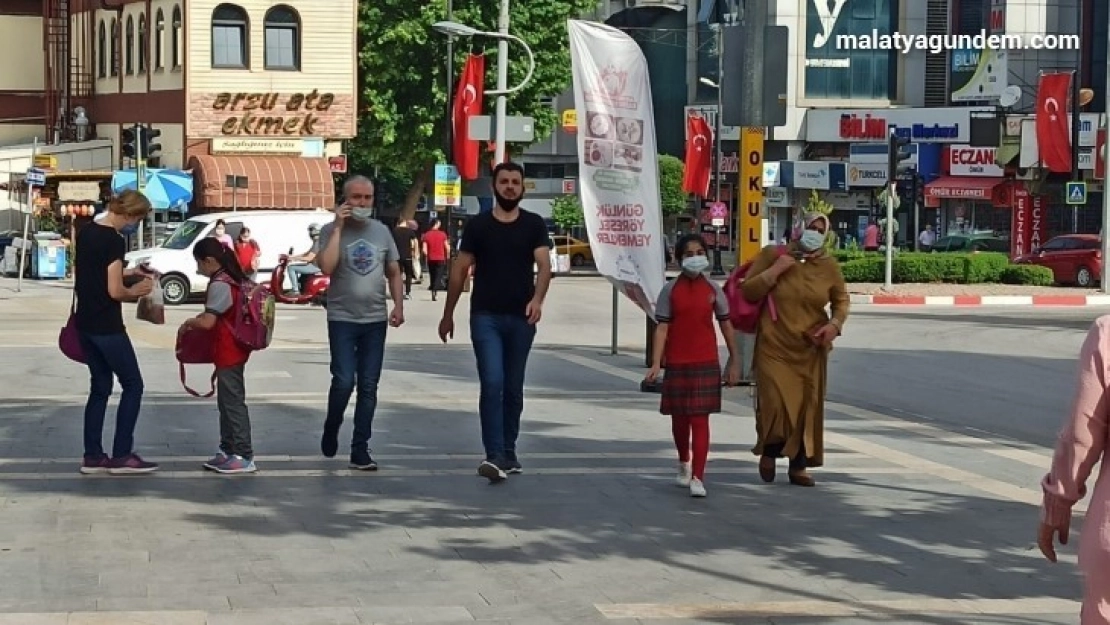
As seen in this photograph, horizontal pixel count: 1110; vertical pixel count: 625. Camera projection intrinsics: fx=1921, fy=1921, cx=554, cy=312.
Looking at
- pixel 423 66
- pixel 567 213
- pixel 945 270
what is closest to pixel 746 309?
pixel 945 270

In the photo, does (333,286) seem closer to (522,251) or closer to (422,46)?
(522,251)

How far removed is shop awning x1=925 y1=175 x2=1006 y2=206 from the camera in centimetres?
5947

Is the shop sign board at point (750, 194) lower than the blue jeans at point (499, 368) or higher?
higher

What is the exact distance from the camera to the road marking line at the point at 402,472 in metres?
11.3

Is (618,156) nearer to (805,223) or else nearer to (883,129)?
(805,223)

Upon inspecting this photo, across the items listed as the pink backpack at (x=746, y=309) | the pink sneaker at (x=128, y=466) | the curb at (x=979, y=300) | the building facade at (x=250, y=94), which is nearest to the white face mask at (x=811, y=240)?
the pink backpack at (x=746, y=309)

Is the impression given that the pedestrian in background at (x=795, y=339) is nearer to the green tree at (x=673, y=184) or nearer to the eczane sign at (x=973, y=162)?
the eczane sign at (x=973, y=162)

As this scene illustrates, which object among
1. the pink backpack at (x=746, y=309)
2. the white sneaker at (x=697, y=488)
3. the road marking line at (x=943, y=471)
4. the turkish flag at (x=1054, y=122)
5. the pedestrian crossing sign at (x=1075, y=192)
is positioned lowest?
the road marking line at (x=943, y=471)

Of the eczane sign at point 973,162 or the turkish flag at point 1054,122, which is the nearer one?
the turkish flag at point 1054,122

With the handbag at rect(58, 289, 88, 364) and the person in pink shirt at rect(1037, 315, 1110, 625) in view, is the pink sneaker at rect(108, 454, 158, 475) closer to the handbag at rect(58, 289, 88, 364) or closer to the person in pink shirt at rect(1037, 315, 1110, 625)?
the handbag at rect(58, 289, 88, 364)

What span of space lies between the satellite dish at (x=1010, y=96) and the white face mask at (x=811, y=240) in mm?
50776

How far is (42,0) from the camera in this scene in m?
60.6

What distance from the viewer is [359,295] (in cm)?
1148

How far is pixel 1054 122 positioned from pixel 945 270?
14.4m
